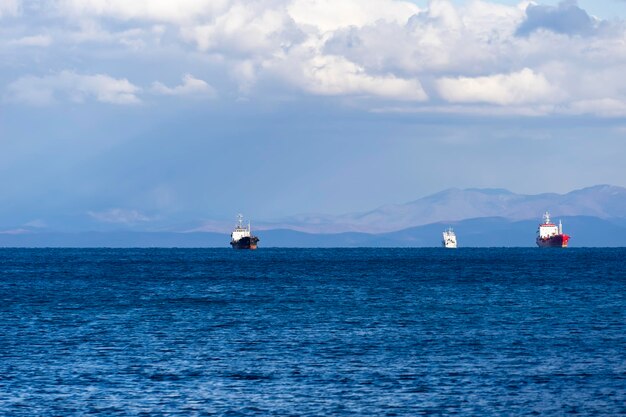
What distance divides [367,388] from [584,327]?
106ft

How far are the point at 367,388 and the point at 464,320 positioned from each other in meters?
34.8

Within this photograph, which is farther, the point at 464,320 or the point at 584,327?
the point at 464,320

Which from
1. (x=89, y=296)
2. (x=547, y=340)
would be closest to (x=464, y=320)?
(x=547, y=340)

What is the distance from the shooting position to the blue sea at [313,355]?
45.7 metres

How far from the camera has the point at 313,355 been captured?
60031 mm

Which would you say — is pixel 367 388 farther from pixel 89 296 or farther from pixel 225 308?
pixel 89 296

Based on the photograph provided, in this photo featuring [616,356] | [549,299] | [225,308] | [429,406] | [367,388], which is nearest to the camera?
[429,406]

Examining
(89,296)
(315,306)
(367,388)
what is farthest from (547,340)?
(89,296)

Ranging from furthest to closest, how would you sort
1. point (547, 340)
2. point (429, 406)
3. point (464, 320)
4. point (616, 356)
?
point (464, 320) < point (547, 340) < point (616, 356) < point (429, 406)

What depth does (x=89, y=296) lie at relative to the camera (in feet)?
374

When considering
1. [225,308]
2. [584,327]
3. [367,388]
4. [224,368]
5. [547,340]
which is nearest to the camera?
[367,388]

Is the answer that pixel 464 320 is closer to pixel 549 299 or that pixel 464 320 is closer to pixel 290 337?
pixel 290 337

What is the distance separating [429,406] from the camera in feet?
147

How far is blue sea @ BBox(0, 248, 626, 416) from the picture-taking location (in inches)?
1797
